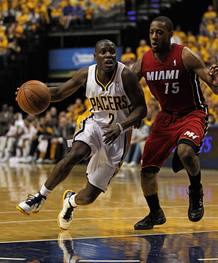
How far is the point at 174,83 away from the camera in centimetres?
726

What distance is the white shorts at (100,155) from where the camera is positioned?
727 centimetres

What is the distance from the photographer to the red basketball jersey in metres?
7.25

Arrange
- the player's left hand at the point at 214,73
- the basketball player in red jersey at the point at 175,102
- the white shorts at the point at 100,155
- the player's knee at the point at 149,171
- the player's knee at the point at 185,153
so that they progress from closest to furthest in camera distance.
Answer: the player's left hand at the point at 214,73, the player's knee at the point at 185,153, the basketball player in red jersey at the point at 175,102, the white shorts at the point at 100,155, the player's knee at the point at 149,171

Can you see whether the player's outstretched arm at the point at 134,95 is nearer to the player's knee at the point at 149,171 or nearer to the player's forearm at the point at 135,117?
the player's forearm at the point at 135,117

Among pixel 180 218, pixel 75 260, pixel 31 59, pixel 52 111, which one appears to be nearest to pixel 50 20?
pixel 31 59

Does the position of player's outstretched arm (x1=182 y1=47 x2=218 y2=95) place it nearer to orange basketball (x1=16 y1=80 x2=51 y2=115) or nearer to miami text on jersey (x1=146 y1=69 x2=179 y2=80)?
miami text on jersey (x1=146 y1=69 x2=179 y2=80)

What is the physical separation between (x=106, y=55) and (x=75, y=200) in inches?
57.2

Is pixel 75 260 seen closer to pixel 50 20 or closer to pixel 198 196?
pixel 198 196

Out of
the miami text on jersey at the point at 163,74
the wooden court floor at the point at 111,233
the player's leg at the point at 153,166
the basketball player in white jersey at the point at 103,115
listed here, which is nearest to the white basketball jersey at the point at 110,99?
the basketball player in white jersey at the point at 103,115

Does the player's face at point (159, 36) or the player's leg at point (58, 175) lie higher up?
the player's face at point (159, 36)

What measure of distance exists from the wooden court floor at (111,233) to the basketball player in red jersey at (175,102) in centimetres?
47

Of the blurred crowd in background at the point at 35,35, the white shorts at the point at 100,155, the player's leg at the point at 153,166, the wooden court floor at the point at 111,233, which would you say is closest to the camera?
the wooden court floor at the point at 111,233

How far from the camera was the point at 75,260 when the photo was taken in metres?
5.72

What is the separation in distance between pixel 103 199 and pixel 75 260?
4816mm
